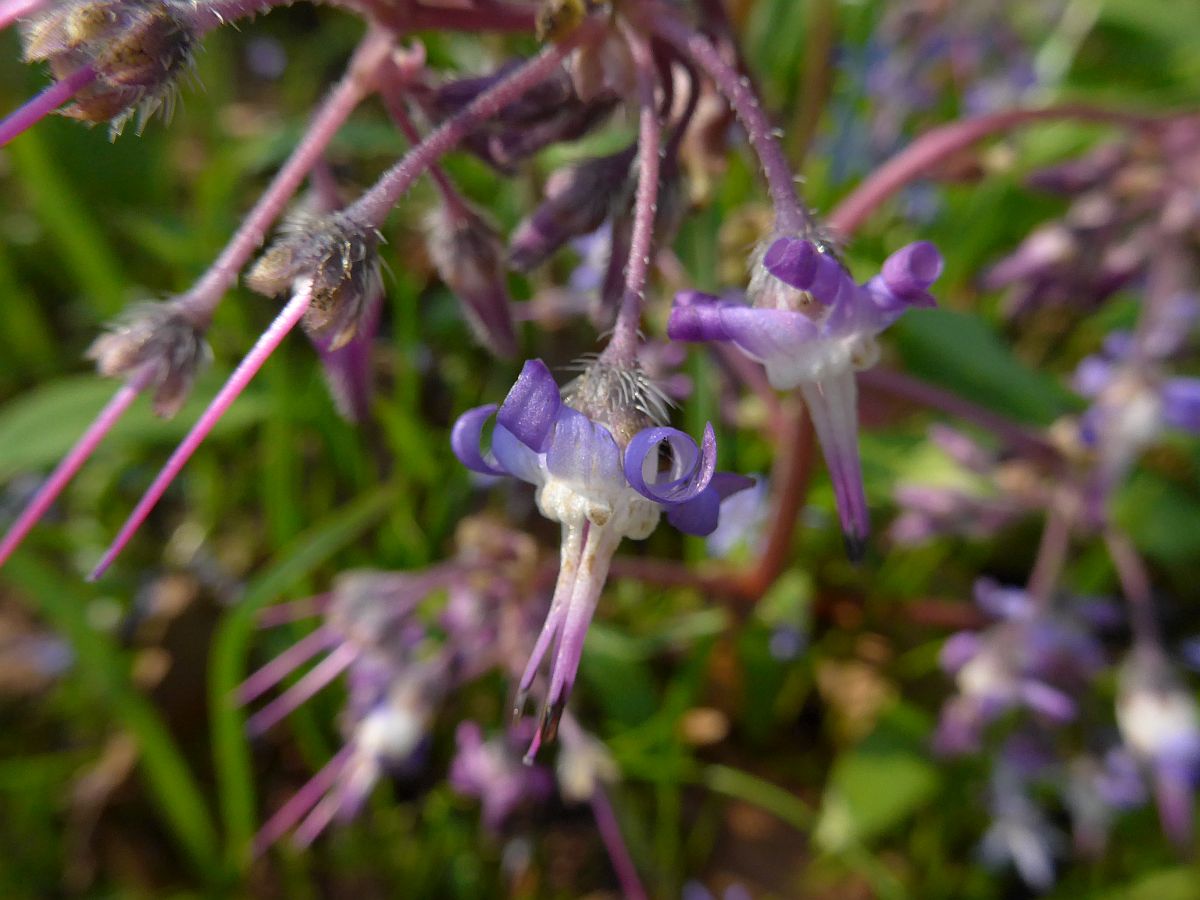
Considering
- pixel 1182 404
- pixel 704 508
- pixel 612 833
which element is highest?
pixel 704 508

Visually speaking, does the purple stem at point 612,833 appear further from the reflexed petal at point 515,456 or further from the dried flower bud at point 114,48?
the dried flower bud at point 114,48

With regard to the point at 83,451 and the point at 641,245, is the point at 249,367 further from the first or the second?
the point at 641,245

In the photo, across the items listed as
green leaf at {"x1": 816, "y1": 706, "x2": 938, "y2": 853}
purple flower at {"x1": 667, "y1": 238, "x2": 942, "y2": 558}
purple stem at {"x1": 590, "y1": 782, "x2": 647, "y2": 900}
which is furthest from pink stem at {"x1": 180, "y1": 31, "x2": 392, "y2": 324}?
green leaf at {"x1": 816, "y1": 706, "x2": 938, "y2": 853}

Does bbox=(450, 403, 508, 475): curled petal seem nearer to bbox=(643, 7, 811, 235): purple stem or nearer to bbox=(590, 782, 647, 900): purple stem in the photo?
bbox=(643, 7, 811, 235): purple stem

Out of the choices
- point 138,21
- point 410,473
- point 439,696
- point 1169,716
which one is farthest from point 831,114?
point 138,21

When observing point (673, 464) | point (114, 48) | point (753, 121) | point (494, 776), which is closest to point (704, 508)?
point (673, 464)
